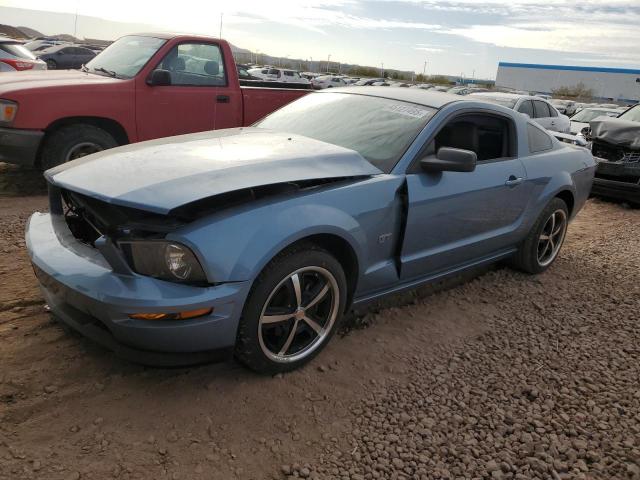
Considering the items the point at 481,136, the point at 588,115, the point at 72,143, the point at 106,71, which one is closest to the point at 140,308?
the point at 481,136

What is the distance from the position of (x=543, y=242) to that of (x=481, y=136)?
1381 millimetres

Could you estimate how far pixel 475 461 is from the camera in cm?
240

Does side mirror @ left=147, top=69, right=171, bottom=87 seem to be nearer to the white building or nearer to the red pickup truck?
the red pickup truck

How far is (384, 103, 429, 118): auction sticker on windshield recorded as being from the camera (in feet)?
11.7

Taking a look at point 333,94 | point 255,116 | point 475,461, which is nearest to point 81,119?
point 255,116

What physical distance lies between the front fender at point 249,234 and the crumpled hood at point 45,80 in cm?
412

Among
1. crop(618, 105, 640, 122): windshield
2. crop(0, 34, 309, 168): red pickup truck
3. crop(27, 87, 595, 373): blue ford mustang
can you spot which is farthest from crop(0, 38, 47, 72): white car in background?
crop(618, 105, 640, 122): windshield

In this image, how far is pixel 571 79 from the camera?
274 feet

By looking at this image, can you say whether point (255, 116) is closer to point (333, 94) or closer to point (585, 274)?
point (333, 94)

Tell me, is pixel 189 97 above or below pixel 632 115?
below

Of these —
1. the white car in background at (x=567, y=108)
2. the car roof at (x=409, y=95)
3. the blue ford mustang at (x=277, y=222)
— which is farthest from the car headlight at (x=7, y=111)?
the white car in background at (x=567, y=108)

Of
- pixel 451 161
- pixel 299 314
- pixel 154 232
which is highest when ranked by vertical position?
pixel 451 161

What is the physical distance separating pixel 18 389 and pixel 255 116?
4.88 m

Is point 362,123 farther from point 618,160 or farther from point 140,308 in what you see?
point 618,160
